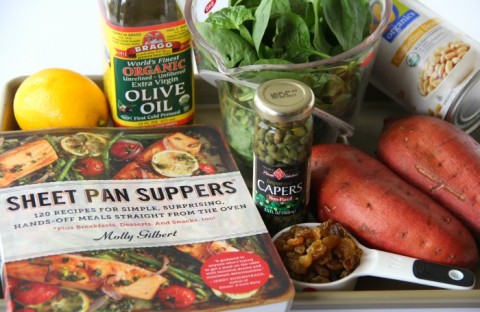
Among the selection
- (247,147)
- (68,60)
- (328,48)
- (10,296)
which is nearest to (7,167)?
(10,296)

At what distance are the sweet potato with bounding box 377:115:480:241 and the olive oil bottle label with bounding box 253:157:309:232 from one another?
16 centimetres

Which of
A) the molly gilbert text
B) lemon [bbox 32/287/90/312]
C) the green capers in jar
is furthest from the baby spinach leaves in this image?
lemon [bbox 32/287/90/312]

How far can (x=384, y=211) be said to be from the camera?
0.94m

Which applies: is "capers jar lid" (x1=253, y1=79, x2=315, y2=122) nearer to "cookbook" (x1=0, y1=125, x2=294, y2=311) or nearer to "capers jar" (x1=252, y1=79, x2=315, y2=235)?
"capers jar" (x1=252, y1=79, x2=315, y2=235)

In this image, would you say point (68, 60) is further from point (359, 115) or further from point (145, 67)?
point (359, 115)

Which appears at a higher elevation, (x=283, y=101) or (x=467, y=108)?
(x=283, y=101)

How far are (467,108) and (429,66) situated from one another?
0.29ft

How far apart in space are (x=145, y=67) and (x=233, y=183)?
0.21 m

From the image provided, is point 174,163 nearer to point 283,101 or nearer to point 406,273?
point 283,101

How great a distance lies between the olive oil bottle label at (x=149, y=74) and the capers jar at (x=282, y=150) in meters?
0.20

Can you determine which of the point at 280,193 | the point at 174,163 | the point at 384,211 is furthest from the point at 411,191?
the point at 174,163

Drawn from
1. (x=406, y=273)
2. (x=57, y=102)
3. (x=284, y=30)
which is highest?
(x=284, y=30)

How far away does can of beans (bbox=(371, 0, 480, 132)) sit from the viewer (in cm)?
108

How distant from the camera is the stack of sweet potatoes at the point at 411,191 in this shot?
36.4 inches
